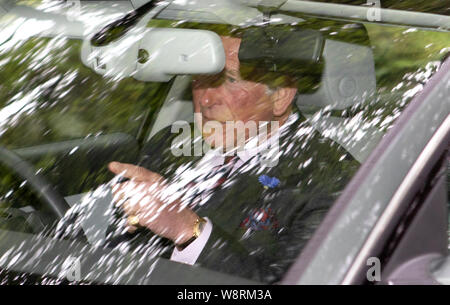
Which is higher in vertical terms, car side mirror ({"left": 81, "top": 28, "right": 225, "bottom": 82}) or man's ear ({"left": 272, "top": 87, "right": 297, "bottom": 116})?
car side mirror ({"left": 81, "top": 28, "right": 225, "bottom": 82})

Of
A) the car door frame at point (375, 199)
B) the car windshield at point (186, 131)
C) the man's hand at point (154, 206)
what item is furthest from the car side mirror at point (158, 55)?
the car door frame at point (375, 199)

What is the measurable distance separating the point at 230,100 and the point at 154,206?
372mm

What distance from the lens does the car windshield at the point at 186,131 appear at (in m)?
1.60

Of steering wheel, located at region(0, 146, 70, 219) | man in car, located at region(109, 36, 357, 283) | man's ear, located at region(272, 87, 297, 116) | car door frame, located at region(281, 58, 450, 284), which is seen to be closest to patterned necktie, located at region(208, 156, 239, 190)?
man in car, located at region(109, 36, 357, 283)

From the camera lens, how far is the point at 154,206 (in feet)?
5.70

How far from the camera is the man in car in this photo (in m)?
1.57

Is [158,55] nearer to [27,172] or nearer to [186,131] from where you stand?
[186,131]

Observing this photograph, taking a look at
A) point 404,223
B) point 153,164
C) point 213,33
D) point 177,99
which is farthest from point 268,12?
point 404,223

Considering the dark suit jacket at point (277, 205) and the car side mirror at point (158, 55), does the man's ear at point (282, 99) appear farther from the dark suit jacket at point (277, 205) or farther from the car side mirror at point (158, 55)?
the car side mirror at point (158, 55)

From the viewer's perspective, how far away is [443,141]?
1.45 metres

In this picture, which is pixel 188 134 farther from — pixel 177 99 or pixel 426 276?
pixel 426 276

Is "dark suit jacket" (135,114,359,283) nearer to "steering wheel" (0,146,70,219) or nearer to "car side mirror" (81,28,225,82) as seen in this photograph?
"car side mirror" (81,28,225,82)

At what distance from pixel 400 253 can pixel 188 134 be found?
31.5 inches

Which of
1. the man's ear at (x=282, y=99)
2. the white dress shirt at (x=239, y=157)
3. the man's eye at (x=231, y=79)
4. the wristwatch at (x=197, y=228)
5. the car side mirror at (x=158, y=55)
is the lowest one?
the wristwatch at (x=197, y=228)
